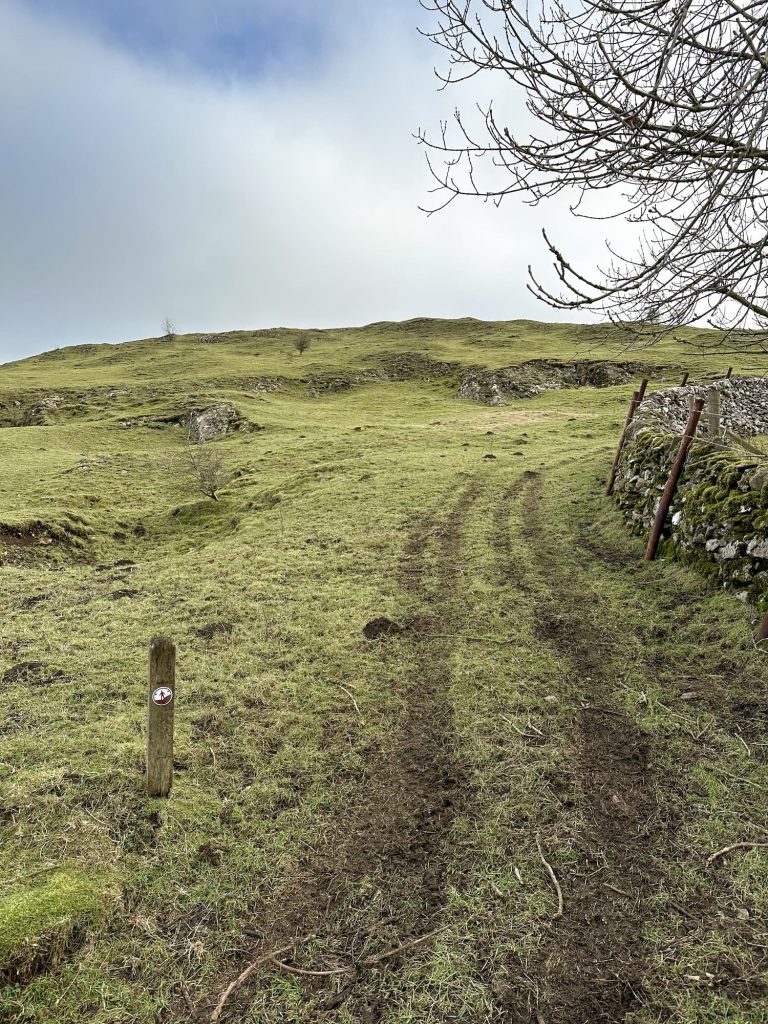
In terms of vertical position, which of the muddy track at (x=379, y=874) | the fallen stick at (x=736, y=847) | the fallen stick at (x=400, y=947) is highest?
the fallen stick at (x=736, y=847)

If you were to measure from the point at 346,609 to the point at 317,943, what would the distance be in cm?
617

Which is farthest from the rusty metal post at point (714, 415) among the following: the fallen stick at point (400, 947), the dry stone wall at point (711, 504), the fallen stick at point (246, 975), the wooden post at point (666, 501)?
the fallen stick at point (246, 975)

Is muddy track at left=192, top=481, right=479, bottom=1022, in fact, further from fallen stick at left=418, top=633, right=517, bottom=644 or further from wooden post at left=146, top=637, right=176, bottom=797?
wooden post at left=146, top=637, right=176, bottom=797

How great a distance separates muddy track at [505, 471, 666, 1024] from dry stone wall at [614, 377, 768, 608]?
114 inches

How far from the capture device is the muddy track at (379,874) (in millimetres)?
3828

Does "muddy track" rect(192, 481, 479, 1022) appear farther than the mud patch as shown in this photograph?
No

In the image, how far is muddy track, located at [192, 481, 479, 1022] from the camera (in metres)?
3.83

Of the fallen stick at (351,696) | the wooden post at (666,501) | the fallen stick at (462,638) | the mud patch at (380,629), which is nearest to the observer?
the fallen stick at (351,696)

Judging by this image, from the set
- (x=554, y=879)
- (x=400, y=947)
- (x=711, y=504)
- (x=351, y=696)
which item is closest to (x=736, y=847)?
(x=554, y=879)

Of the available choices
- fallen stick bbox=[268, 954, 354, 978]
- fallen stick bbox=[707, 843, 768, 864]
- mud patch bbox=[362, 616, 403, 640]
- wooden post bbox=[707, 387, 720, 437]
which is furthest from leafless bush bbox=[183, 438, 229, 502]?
fallen stick bbox=[707, 843, 768, 864]

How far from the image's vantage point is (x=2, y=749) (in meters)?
6.14

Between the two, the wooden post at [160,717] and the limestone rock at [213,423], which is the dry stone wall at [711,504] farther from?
the limestone rock at [213,423]

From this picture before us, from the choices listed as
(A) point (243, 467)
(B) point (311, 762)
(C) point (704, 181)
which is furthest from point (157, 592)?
(A) point (243, 467)

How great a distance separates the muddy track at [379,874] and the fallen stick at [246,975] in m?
0.04
